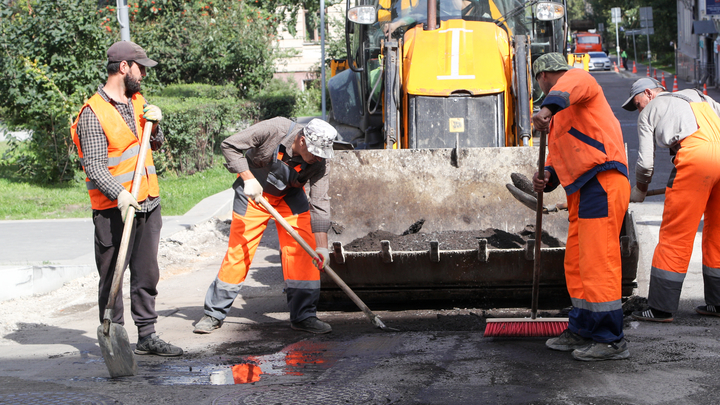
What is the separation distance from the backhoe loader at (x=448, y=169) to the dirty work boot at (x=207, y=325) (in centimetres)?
79

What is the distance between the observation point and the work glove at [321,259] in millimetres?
4750

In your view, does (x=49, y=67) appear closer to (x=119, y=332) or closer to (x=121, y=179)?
(x=121, y=179)

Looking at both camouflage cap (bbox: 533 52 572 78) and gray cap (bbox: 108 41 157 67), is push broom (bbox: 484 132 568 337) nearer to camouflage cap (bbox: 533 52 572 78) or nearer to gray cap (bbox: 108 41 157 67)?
camouflage cap (bbox: 533 52 572 78)

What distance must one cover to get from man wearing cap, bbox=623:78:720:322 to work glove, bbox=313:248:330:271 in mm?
2119

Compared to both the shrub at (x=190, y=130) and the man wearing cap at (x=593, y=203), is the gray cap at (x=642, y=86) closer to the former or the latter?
the man wearing cap at (x=593, y=203)

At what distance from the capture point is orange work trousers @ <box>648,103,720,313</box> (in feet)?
15.6

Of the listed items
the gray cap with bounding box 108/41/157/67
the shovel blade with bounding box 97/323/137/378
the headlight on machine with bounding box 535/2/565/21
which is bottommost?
the shovel blade with bounding box 97/323/137/378

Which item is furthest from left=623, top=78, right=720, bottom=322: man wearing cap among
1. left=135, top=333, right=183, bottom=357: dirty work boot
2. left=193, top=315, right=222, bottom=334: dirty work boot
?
left=135, top=333, right=183, bottom=357: dirty work boot

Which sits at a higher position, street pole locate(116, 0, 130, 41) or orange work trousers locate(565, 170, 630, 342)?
street pole locate(116, 0, 130, 41)

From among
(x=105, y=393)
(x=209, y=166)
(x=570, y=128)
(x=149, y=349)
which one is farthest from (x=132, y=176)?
(x=209, y=166)

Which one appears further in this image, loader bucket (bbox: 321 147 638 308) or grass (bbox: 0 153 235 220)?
grass (bbox: 0 153 235 220)

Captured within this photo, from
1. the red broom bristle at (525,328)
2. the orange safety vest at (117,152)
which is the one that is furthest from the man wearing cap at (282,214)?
the red broom bristle at (525,328)

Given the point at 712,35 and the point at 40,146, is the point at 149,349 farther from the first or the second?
the point at 712,35

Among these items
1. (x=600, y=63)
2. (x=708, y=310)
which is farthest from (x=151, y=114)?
(x=600, y=63)
